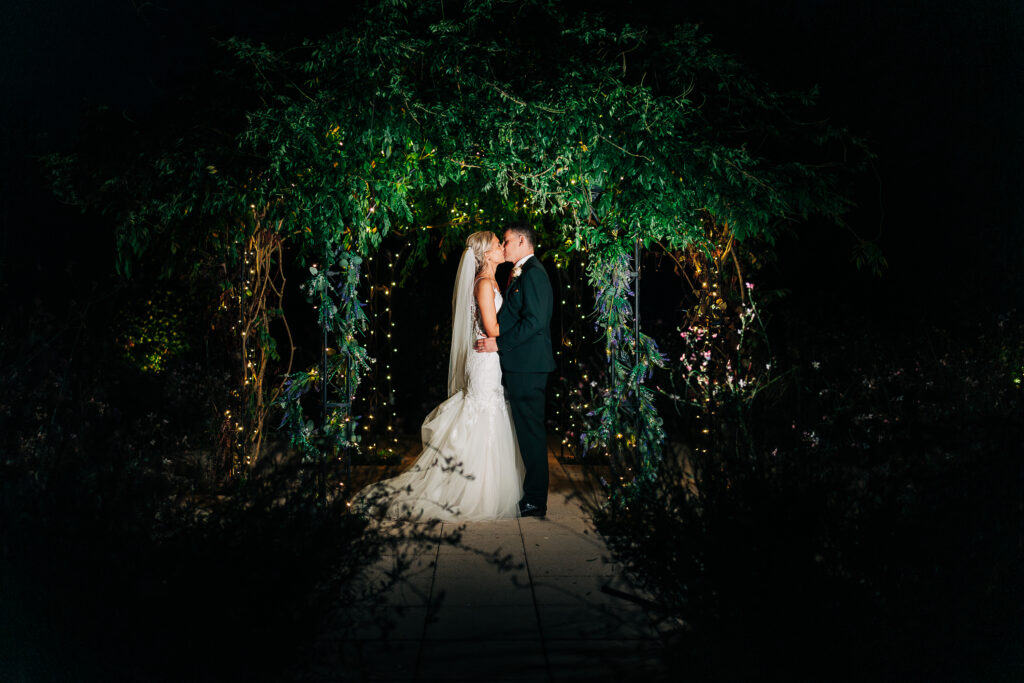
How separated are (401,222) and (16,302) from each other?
7059 mm

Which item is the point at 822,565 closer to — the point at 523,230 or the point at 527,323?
the point at 527,323

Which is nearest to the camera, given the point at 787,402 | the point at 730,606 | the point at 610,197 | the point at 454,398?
the point at 730,606

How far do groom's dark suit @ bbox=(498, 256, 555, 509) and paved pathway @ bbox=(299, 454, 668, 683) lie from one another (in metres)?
0.81

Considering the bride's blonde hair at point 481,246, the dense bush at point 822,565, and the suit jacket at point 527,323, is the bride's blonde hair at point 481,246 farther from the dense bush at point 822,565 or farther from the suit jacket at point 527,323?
the dense bush at point 822,565

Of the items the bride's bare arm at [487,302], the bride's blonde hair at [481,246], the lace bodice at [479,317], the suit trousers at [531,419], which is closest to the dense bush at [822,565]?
the suit trousers at [531,419]

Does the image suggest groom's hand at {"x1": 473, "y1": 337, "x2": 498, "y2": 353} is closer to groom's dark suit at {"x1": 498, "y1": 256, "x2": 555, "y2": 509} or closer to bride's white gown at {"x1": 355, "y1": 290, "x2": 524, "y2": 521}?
bride's white gown at {"x1": 355, "y1": 290, "x2": 524, "y2": 521}

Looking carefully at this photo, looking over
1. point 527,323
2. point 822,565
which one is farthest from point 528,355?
point 822,565

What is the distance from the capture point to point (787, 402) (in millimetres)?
8883

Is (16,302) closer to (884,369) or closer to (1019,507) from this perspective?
(884,369)

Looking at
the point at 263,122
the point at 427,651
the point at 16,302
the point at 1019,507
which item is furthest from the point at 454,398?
the point at 16,302

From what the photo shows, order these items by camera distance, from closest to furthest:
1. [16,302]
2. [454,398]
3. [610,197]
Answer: [610,197] < [454,398] < [16,302]

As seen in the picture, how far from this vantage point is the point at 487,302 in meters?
6.36

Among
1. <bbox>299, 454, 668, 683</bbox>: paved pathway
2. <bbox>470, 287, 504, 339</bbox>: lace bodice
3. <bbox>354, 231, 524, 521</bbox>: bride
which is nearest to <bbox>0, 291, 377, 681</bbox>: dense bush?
<bbox>299, 454, 668, 683</bbox>: paved pathway

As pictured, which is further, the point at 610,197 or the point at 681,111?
the point at 610,197
